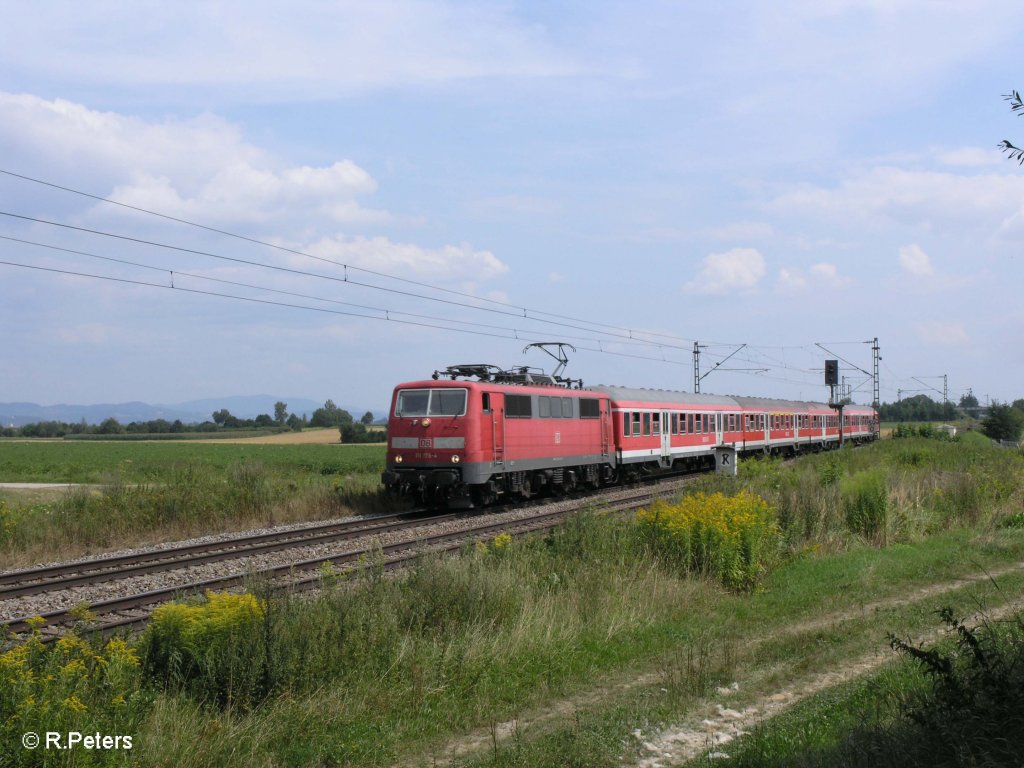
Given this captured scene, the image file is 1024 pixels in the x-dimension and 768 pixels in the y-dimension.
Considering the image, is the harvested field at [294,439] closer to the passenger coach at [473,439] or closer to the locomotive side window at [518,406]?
the passenger coach at [473,439]

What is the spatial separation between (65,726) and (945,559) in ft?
41.2

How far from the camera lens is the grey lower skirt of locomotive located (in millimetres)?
21109

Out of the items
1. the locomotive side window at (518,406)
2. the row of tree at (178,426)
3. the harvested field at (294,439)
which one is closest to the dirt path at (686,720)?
the locomotive side window at (518,406)

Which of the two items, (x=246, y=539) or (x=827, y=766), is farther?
(x=246, y=539)

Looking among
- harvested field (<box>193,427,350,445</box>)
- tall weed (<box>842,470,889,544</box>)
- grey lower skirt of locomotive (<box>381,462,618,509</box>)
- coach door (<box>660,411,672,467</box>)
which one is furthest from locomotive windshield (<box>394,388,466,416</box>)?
harvested field (<box>193,427,350,445</box>)

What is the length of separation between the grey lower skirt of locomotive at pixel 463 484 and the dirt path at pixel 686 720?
1256 cm

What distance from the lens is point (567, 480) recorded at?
26.3 metres

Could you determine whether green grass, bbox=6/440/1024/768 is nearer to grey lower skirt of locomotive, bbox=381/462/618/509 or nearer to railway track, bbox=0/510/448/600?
railway track, bbox=0/510/448/600

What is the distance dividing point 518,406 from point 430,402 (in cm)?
252

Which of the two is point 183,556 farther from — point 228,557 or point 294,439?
point 294,439

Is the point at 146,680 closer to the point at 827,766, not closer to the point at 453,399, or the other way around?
the point at 827,766

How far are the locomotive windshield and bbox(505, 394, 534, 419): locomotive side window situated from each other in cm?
165

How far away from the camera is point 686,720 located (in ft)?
22.9

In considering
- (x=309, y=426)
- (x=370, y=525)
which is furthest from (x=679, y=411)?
(x=309, y=426)
